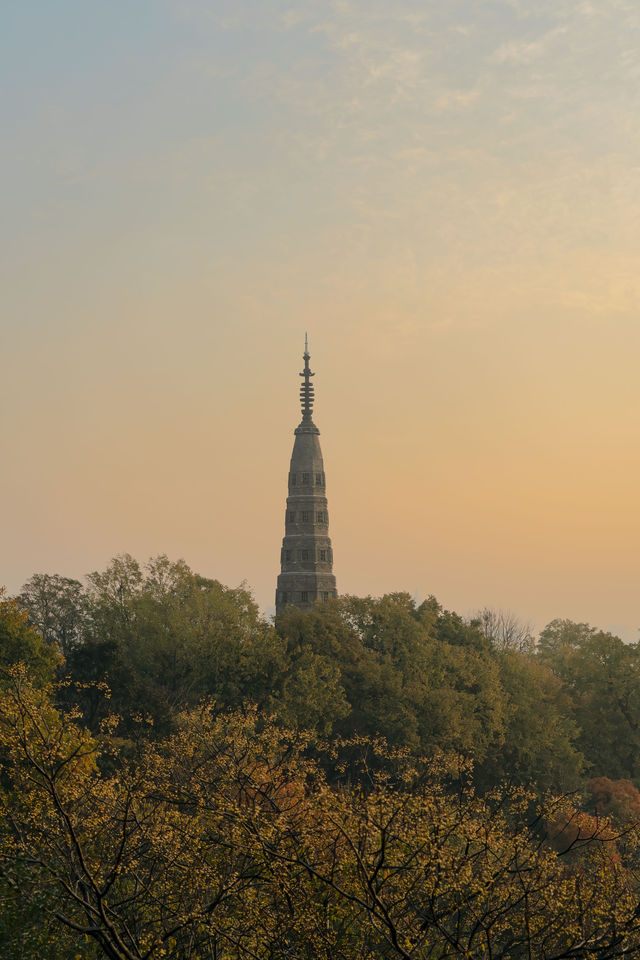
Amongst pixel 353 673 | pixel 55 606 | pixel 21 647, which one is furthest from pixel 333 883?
pixel 55 606

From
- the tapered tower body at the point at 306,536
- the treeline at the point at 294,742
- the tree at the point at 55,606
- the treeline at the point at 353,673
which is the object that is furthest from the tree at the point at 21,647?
the tapered tower body at the point at 306,536

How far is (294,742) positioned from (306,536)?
9560 centimetres

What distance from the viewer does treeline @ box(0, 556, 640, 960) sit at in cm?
1543

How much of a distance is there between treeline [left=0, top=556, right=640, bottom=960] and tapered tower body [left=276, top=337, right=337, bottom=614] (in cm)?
3097

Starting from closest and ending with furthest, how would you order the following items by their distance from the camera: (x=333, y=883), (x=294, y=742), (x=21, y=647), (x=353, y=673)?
1. (x=333, y=883)
2. (x=294, y=742)
3. (x=21, y=647)
4. (x=353, y=673)

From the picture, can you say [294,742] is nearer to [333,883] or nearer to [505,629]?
[333,883]

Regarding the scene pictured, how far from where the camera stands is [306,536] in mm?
120438

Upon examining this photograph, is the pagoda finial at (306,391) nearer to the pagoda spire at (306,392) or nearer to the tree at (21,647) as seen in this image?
the pagoda spire at (306,392)

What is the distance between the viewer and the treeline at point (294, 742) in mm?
15430

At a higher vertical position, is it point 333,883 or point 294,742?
point 294,742

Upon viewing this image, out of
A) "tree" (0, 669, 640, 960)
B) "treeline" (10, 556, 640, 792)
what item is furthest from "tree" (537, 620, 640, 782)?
"tree" (0, 669, 640, 960)

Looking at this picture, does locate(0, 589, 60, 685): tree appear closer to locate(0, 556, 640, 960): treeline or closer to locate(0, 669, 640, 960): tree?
locate(0, 556, 640, 960): treeline

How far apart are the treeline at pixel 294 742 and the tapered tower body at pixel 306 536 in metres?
31.0

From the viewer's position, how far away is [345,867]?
1540cm
